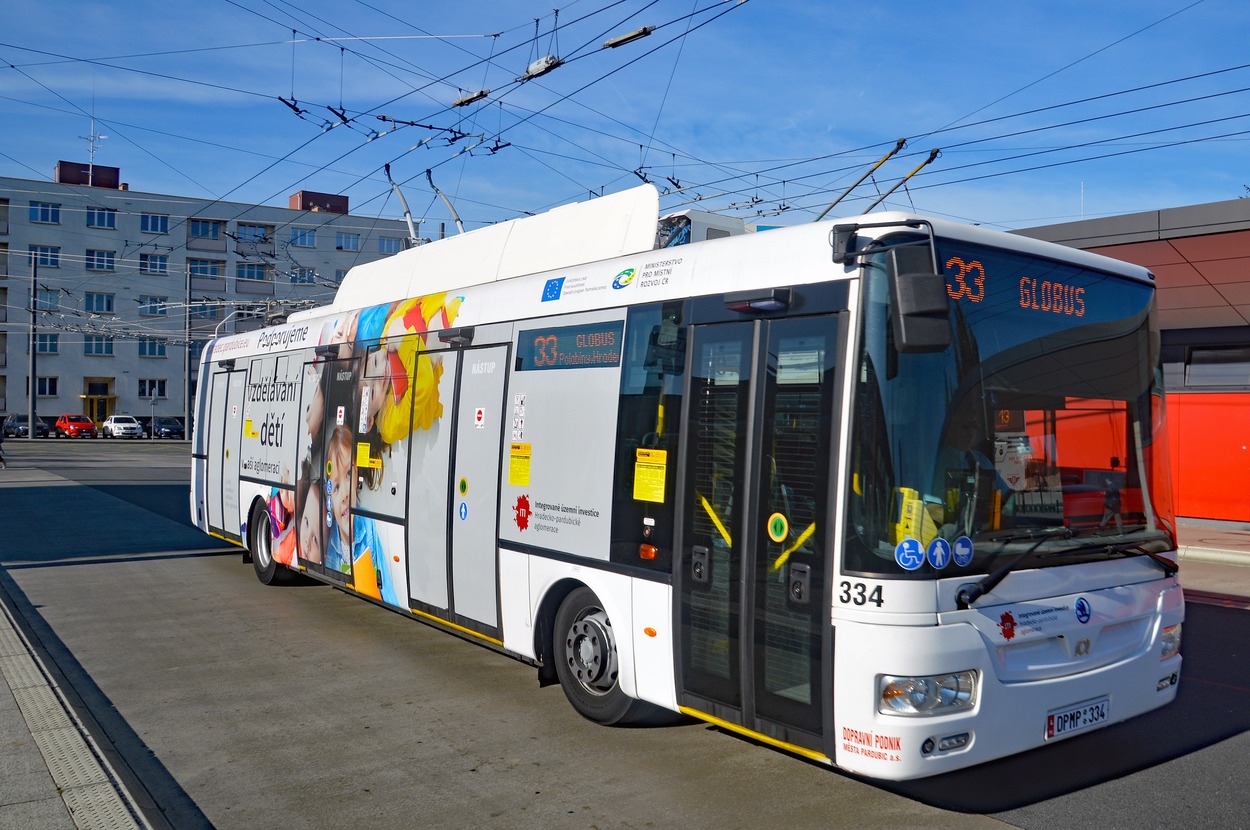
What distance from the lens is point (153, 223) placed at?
2852 inches

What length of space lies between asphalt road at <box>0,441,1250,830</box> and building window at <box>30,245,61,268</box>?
67.5 m

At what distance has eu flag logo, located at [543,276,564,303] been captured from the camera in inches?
276

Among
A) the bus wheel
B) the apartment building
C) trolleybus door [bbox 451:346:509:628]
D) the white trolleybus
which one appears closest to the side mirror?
the white trolleybus

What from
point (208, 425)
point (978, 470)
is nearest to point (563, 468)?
point (978, 470)

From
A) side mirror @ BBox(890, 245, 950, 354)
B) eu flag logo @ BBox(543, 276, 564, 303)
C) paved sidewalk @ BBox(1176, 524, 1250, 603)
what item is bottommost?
paved sidewalk @ BBox(1176, 524, 1250, 603)

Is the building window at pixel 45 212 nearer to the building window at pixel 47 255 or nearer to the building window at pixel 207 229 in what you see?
the building window at pixel 47 255

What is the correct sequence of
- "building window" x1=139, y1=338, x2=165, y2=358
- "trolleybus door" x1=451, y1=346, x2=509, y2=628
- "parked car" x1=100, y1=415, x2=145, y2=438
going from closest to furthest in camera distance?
"trolleybus door" x1=451, y1=346, x2=509, y2=628, "parked car" x1=100, y1=415, x2=145, y2=438, "building window" x1=139, y1=338, x2=165, y2=358

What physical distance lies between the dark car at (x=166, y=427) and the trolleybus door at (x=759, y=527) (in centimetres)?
6818

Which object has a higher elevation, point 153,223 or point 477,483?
point 153,223

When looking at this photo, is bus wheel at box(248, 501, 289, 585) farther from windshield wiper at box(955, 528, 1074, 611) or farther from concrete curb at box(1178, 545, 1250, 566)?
concrete curb at box(1178, 545, 1250, 566)

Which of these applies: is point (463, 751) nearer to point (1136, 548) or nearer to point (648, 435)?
point (648, 435)

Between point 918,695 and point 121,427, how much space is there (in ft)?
228

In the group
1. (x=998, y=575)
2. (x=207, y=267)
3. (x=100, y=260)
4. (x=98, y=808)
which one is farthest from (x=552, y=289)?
(x=207, y=267)

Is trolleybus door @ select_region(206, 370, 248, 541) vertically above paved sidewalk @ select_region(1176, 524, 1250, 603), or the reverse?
trolleybus door @ select_region(206, 370, 248, 541)
